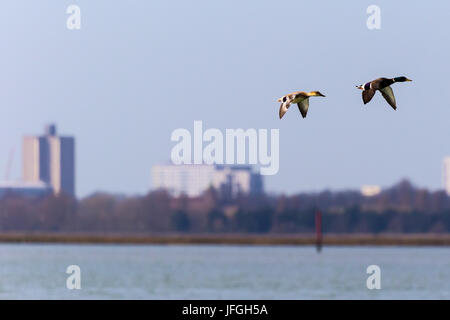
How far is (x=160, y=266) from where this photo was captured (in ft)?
322

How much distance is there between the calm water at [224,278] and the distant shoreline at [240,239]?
5187 cm

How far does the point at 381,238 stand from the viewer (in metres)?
176

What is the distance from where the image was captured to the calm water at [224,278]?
216 feet

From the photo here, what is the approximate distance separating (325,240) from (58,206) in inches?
1701

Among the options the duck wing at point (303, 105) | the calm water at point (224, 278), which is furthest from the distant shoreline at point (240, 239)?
the duck wing at point (303, 105)

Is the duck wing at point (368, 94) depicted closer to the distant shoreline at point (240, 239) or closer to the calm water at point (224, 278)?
the calm water at point (224, 278)

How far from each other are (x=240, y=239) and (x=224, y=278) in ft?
313

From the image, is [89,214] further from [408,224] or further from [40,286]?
[40,286]

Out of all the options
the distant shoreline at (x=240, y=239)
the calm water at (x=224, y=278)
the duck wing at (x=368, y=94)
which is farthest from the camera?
the distant shoreline at (x=240, y=239)

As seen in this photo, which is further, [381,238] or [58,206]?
[58,206]

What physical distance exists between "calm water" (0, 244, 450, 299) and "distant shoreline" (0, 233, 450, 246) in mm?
51875
